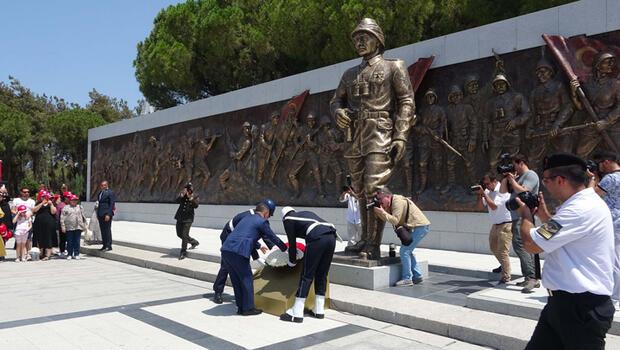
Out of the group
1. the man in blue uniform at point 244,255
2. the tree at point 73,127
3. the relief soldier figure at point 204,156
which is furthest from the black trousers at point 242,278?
the tree at point 73,127

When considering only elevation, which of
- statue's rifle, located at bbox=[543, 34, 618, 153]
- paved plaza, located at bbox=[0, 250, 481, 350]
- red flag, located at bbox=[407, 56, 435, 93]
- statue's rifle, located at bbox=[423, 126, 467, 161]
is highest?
red flag, located at bbox=[407, 56, 435, 93]

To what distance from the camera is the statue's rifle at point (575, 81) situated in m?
7.82

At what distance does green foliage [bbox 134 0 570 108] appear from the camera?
16.5 meters

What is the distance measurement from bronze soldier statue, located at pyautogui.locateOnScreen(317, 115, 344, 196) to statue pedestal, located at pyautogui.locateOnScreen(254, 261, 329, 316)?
19.9 feet

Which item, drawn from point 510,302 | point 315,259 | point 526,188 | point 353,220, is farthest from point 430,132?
point 315,259

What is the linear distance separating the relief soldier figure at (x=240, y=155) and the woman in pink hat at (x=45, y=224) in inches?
230

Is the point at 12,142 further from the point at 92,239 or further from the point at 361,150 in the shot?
A: the point at 361,150

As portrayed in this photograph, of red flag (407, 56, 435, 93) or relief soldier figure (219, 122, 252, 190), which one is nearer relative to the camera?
red flag (407, 56, 435, 93)

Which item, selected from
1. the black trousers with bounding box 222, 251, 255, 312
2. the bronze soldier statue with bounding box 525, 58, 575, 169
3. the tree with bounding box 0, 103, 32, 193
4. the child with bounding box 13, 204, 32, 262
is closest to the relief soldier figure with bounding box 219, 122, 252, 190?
the child with bounding box 13, 204, 32, 262

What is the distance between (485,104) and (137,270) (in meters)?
7.25

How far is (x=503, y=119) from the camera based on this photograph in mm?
9000

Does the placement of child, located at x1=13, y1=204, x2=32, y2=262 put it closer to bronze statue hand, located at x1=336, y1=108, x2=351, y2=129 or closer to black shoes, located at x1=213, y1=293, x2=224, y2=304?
black shoes, located at x1=213, y1=293, x2=224, y2=304

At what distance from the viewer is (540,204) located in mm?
2779

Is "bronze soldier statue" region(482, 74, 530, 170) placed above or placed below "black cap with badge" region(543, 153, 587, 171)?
above
